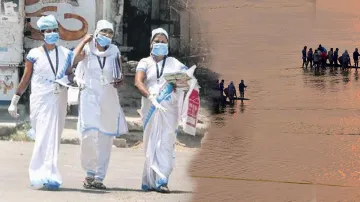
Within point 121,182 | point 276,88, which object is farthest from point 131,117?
point 121,182

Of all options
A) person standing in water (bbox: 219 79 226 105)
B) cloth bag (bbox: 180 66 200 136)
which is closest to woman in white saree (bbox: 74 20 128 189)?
cloth bag (bbox: 180 66 200 136)

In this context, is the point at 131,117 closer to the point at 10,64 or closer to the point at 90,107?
the point at 10,64

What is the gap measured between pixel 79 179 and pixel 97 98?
851 millimetres

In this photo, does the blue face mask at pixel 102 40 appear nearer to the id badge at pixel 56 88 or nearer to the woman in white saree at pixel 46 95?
the woman in white saree at pixel 46 95

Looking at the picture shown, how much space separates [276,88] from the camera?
8438 mm

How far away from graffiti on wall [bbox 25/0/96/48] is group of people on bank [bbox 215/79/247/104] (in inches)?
63.8

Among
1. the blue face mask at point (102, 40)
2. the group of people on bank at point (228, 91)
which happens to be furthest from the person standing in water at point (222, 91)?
the blue face mask at point (102, 40)

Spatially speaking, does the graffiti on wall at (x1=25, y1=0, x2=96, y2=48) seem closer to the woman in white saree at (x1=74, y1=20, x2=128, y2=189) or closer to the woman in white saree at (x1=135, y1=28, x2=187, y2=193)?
the woman in white saree at (x1=74, y1=20, x2=128, y2=189)

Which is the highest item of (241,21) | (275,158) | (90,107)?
(241,21)

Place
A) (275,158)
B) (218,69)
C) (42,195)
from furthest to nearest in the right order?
1. (218,69)
2. (275,158)
3. (42,195)

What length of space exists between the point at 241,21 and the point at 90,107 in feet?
8.29

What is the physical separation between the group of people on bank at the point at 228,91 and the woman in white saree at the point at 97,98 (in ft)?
7.19

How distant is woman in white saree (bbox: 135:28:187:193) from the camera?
6324mm

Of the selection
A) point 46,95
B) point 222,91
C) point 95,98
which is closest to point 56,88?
point 46,95
